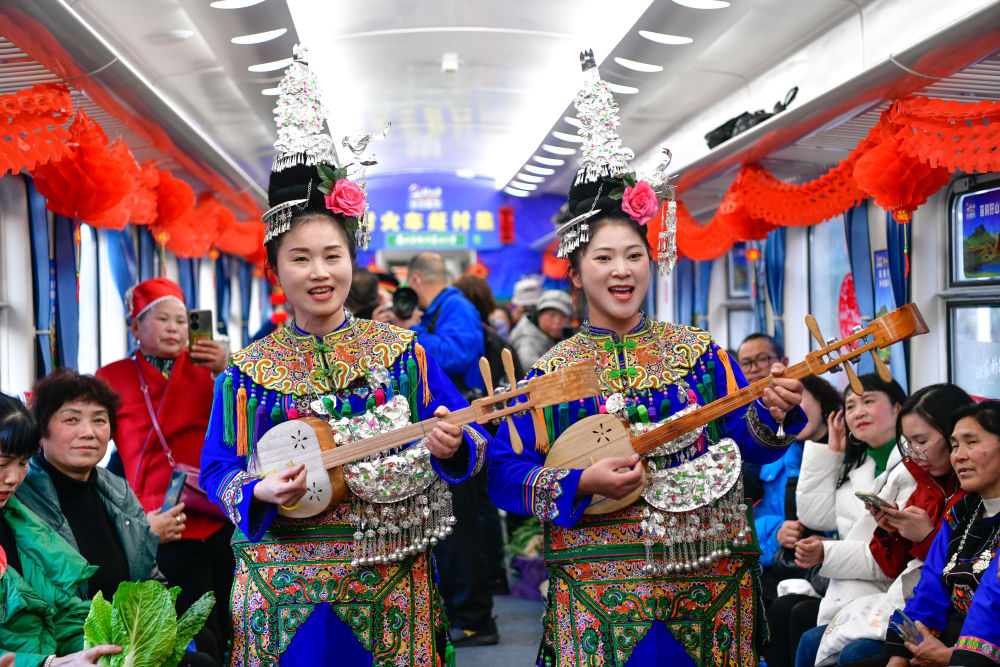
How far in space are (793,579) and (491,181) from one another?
13423 millimetres

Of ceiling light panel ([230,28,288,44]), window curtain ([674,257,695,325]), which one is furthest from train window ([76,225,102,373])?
window curtain ([674,257,695,325])

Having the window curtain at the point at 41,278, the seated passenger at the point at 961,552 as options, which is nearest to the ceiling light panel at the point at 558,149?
the window curtain at the point at 41,278

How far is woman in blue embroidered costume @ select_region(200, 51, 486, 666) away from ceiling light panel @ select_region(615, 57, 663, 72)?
436 centimetres

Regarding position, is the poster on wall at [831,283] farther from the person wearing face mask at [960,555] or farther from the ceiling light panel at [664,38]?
the person wearing face mask at [960,555]

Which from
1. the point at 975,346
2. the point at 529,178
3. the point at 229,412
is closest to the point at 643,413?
the point at 229,412

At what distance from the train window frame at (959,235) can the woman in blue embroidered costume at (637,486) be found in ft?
11.1

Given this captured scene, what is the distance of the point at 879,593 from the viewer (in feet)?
11.9

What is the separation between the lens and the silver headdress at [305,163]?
8.39 ft

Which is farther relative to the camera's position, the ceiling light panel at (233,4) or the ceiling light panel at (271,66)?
the ceiling light panel at (271,66)

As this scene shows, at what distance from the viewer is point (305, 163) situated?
8.46ft

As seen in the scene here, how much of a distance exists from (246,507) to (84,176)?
2.88 metres

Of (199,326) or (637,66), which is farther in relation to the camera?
(637,66)

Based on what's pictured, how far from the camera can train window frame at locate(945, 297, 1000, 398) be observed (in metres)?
5.22

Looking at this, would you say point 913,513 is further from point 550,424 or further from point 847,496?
point 550,424
